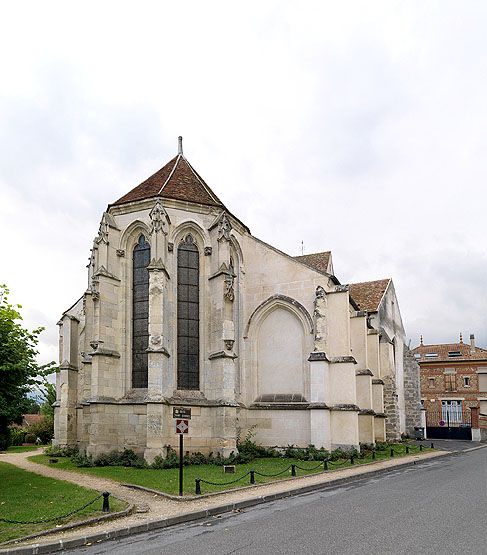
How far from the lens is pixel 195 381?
22578 millimetres

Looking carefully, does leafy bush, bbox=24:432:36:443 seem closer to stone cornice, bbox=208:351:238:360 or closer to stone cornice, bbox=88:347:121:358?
stone cornice, bbox=88:347:121:358

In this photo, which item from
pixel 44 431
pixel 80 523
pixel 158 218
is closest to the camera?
pixel 80 523

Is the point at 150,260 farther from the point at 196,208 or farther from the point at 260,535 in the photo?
the point at 260,535

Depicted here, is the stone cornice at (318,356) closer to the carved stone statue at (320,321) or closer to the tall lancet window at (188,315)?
the carved stone statue at (320,321)

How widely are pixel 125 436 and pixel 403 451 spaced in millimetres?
14716

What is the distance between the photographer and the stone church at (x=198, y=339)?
70.2 feet

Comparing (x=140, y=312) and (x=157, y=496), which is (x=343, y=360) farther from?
(x=157, y=496)

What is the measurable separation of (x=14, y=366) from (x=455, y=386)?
50.6 m

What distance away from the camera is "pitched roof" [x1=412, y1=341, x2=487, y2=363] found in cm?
5753

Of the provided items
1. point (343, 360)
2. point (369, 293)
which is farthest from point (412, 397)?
point (343, 360)

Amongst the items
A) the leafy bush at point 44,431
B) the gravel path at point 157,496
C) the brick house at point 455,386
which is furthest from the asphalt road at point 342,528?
the brick house at point 455,386

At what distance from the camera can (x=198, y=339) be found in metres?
23.0

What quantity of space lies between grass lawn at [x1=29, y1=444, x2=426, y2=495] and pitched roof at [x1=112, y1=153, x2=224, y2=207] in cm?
1019

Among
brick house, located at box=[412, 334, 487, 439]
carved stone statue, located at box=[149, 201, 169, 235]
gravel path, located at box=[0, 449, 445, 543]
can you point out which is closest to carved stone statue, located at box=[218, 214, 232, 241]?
carved stone statue, located at box=[149, 201, 169, 235]
